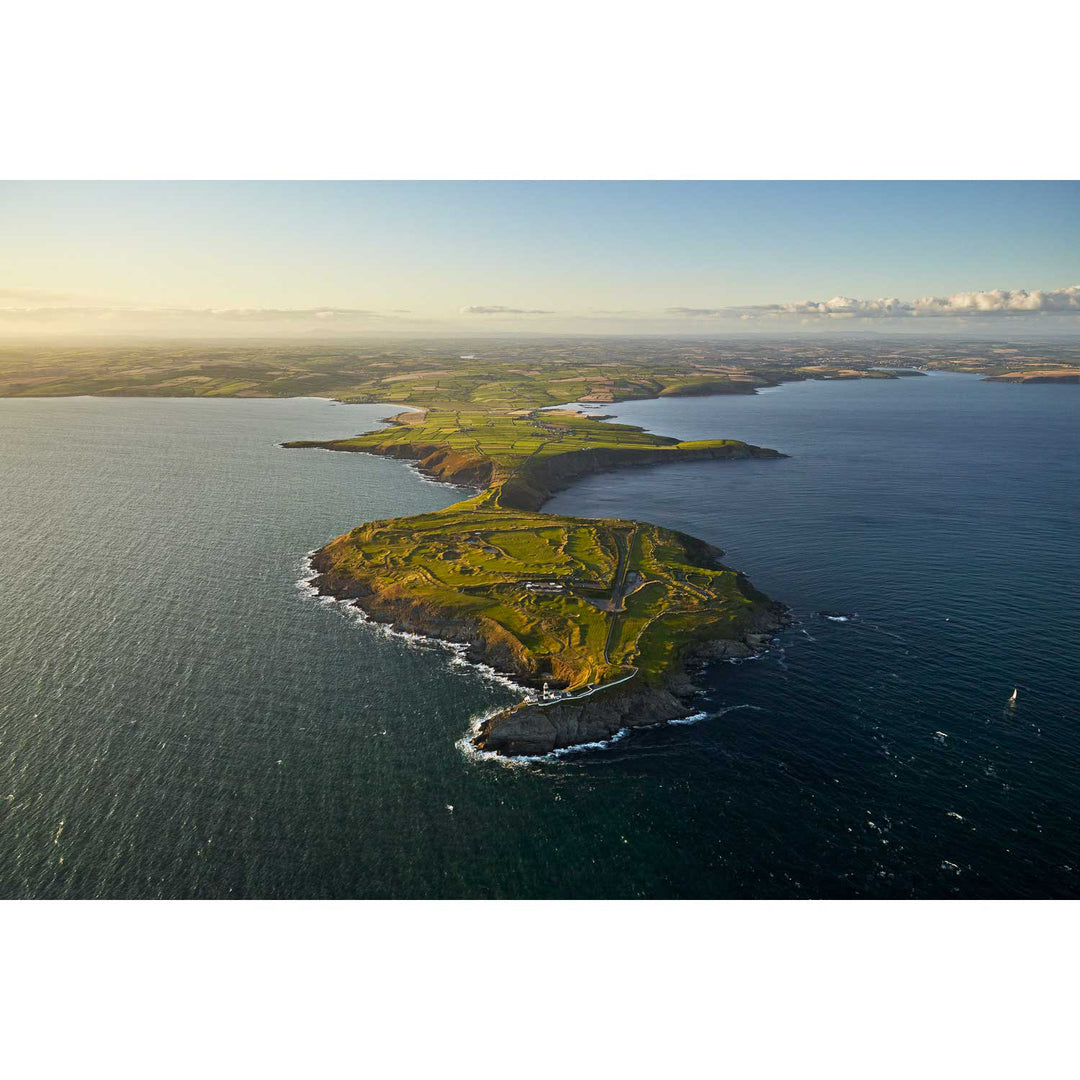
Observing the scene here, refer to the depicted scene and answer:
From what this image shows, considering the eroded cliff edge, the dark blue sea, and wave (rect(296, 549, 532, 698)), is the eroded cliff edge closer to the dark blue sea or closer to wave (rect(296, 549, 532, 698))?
wave (rect(296, 549, 532, 698))

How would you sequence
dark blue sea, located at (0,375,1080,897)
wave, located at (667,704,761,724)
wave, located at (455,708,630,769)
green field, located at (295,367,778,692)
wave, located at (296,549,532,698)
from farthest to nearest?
green field, located at (295,367,778,692) → wave, located at (296,549,532,698) → wave, located at (667,704,761,724) → wave, located at (455,708,630,769) → dark blue sea, located at (0,375,1080,897)

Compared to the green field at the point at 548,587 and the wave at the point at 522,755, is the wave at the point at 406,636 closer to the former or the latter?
the green field at the point at 548,587

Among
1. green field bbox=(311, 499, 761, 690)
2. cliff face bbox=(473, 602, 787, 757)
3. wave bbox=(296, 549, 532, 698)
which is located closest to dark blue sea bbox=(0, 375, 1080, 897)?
wave bbox=(296, 549, 532, 698)

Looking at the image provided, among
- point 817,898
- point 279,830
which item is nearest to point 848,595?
point 817,898

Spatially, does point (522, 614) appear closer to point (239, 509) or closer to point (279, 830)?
point (279, 830)

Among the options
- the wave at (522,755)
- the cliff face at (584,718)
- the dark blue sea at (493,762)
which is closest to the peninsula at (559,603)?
the cliff face at (584,718)

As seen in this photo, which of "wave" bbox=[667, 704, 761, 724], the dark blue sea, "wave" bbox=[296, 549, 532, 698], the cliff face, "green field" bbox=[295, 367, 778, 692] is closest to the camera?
the dark blue sea

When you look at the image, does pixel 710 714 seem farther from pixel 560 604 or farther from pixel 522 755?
pixel 560 604
